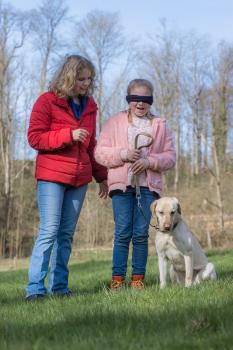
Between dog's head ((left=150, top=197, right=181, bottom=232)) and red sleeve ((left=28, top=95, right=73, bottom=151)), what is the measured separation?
126 cm

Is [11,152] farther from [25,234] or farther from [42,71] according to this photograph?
[25,234]

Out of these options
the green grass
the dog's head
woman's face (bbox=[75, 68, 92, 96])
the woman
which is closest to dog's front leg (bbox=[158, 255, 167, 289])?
the dog's head

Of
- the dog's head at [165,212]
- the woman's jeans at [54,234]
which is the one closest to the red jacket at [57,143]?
the woman's jeans at [54,234]

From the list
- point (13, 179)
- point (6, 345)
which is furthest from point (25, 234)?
point (6, 345)

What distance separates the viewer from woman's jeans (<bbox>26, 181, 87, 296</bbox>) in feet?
20.2

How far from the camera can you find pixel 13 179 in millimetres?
35344

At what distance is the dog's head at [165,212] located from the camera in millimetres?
6348

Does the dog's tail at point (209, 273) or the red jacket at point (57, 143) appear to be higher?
the red jacket at point (57, 143)

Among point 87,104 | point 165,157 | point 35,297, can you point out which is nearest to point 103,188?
point 165,157

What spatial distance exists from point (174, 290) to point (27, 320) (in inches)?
60.6

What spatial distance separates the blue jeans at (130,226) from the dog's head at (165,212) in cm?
17

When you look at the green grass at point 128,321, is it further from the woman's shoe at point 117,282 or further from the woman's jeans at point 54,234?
the woman's shoe at point 117,282

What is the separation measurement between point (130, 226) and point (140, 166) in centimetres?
76

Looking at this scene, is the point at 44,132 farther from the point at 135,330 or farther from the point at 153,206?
the point at 135,330
